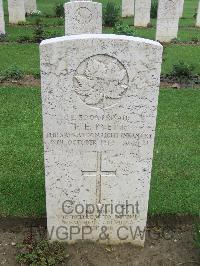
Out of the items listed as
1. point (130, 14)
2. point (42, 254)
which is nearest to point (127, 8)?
point (130, 14)

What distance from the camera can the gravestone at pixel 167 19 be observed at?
14.9 metres

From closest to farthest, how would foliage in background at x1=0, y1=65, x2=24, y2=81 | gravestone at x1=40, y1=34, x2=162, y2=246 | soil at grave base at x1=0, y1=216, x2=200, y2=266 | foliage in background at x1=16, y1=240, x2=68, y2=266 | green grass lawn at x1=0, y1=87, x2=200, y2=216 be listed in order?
gravestone at x1=40, y1=34, x2=162, y2=246 < foliage in background at x1=16, y1=240, x2=68, y2=266 < soil at grave base at x1=0, y1=216, x2=200, y2=266 < green grass lawn at x1=0, y1=87, x2=200, y2=216 < foliage in background at x1=0, y1=65, x2=24, y2=81

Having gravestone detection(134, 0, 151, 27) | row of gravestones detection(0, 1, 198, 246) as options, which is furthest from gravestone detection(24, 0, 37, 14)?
row of gravestones detection(0, 1, 198, 246)

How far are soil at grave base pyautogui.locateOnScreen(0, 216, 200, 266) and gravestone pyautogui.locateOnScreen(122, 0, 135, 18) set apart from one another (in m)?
16.9

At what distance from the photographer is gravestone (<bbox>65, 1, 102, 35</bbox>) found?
37.6 ft

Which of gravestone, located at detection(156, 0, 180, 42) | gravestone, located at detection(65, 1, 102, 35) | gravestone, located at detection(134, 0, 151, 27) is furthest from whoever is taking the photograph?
gravestone, located at detection(134, 0, 151, 27)

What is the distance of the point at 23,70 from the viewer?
11062 millimetres

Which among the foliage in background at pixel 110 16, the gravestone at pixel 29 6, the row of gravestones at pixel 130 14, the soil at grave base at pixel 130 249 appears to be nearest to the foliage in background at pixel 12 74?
the row of gravestones at pixel 130 14

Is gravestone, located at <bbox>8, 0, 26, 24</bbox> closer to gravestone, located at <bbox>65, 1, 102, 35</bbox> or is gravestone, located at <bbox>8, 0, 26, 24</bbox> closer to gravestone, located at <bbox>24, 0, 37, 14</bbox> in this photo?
gravestone, located at <bbox>24, 0, 37, 14</bbox>

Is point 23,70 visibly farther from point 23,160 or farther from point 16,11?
point 16,11

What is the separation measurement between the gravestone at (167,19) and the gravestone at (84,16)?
430 cm

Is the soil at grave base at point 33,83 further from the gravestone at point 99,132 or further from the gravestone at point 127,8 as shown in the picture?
the gravestone at point 127,8

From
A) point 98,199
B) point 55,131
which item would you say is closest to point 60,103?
point 55,131

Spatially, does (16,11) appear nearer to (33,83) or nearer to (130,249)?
(33,83)
